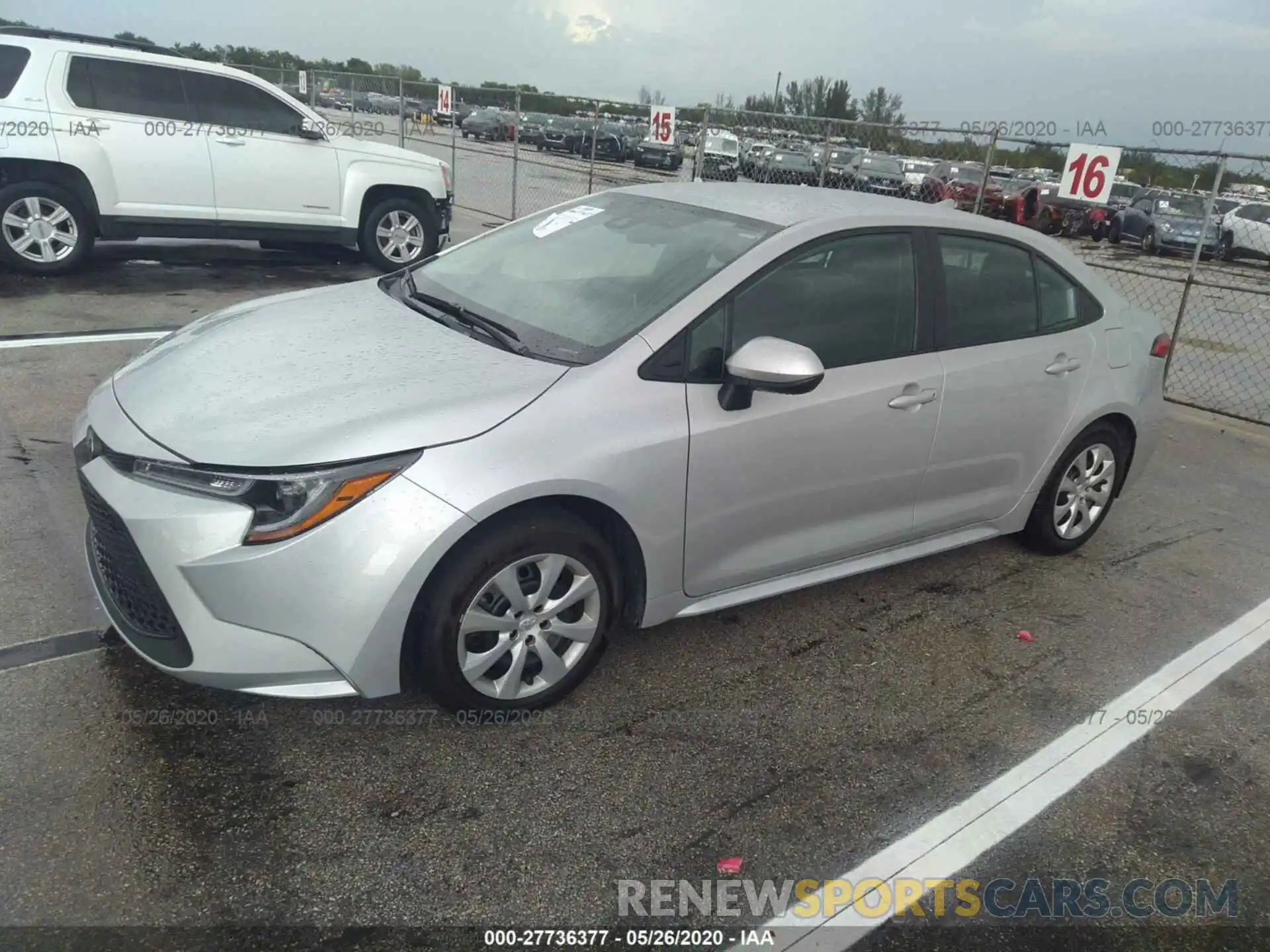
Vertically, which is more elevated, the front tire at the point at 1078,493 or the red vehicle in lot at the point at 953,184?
the red vehicle in lot at the point at 953,184

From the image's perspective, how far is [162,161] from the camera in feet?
27.7

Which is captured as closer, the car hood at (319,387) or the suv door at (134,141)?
the car hood at (319,387)

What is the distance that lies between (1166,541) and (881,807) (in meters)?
3.09

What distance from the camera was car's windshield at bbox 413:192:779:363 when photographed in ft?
10.8

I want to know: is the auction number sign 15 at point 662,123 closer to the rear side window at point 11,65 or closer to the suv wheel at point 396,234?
the suv wheel at point 396,234

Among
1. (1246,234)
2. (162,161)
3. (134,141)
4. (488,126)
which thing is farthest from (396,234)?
(1246,234)

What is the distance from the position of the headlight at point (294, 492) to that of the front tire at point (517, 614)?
32 cm

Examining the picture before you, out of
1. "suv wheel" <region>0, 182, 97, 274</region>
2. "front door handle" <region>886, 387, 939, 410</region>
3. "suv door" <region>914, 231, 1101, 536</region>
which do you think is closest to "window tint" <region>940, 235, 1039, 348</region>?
"suv door" <region>914, 231, 1101, 536</region>

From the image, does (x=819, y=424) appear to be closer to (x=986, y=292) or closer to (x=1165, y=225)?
(x=986, y=292)

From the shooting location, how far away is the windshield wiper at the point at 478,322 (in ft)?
10.6

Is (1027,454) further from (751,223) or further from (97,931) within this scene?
(97,931)

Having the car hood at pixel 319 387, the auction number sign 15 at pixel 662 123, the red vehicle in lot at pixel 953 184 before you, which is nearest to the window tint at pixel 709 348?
the car hood at pixel 319 387

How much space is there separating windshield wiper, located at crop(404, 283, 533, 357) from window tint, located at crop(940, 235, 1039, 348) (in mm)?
1694

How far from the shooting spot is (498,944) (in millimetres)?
2287
